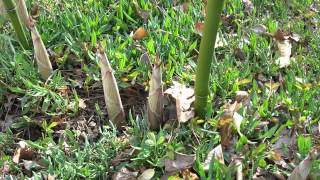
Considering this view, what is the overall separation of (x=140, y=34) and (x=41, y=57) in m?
0.56

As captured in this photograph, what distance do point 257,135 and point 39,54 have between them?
43.5 inches

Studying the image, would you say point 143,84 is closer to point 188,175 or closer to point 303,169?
point 188,175

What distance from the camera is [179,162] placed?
6.36ft

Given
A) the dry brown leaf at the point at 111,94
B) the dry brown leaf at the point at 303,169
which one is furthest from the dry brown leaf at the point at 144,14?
the dry brown leaf at the point at 303,169

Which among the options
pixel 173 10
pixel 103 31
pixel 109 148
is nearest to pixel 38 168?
pixel 109 148

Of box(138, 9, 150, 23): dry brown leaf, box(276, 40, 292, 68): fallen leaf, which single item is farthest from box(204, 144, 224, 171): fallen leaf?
box(138, 9, 150, 23): dry brown leaf

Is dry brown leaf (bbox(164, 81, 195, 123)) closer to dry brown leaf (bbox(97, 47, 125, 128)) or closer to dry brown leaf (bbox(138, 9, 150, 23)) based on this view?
dry brown leaf (bbox(97, 47, 125, 128))

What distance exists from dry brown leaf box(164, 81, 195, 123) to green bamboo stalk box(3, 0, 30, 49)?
2.69 ft

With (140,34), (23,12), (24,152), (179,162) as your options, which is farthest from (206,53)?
(23,12)

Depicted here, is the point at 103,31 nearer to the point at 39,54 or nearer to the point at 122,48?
the point at 122,48

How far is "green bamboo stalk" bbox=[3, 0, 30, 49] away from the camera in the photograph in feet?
7.41

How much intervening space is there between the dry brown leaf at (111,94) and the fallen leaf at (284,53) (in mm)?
878

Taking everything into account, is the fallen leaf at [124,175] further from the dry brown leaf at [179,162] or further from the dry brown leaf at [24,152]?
the dry brown leaf at [24,152]

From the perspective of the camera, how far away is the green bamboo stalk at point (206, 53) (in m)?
1.69
